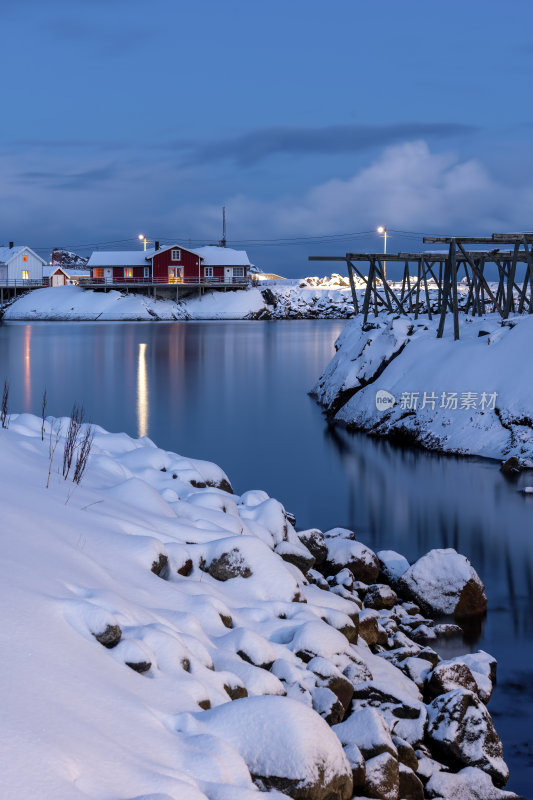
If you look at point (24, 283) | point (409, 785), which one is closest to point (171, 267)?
point (24, 283)

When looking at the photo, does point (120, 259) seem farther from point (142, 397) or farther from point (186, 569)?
point (186, 569)

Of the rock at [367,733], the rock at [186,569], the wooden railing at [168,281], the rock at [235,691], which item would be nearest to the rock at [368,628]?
the rock at [186,569]

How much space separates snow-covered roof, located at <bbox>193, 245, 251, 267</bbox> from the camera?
89419 millimetres

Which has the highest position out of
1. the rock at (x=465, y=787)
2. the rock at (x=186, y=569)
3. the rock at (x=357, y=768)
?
the rock at (x=186, y=569)

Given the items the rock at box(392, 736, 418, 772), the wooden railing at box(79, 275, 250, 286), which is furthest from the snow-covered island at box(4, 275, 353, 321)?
the rock at box(392, 736, 418, 772)

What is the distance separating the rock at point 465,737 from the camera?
630 centimetres

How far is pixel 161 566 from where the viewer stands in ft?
22.8

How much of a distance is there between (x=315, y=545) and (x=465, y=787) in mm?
4868

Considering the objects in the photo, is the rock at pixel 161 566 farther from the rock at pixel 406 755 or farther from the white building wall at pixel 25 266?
the white building wall at pixel 25 266

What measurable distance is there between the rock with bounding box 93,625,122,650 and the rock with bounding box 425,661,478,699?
3307mm

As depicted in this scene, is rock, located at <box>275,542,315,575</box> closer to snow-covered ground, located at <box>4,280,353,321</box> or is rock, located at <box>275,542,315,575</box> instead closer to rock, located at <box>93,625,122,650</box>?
rock, located at <box>93,625,122,650</box>

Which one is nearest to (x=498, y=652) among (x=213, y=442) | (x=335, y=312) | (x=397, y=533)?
(x=397, y=533)

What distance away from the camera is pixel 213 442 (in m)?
21.2

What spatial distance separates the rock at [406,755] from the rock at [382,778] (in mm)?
479
